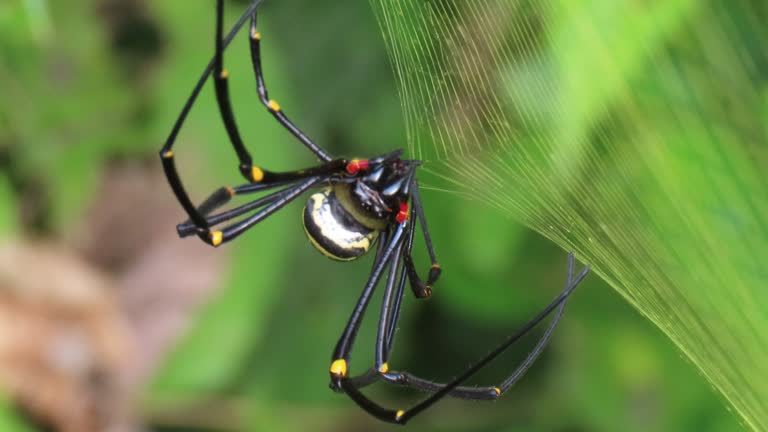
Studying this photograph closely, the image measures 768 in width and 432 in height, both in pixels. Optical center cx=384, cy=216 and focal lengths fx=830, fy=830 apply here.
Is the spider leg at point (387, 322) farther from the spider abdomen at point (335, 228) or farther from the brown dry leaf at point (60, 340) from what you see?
the brown dry leaf at point (60, 340)

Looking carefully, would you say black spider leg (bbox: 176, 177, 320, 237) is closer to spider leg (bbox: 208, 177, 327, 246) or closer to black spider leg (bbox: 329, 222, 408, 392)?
spider leg (bbox: 208, 177, 327, 246)

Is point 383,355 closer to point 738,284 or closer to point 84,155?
point 738,284

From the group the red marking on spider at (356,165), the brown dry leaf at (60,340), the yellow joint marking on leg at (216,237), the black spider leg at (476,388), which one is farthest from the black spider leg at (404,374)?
the brown dry leaf at (60,340)

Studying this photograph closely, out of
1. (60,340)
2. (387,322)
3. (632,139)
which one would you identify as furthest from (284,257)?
(632,139)

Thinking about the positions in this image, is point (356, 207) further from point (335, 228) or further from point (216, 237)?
point (216, 237)

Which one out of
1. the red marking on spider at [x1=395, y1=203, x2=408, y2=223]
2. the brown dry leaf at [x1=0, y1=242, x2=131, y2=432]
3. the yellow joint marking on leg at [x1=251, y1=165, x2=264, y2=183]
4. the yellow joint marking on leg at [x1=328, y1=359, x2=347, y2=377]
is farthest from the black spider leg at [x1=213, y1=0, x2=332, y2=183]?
the brown dry leaf at [x1=0, y1=242, x2=131, y2=432]

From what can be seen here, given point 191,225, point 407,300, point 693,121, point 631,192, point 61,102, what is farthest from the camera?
point 61,102

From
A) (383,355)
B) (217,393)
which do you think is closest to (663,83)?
(383,355)
